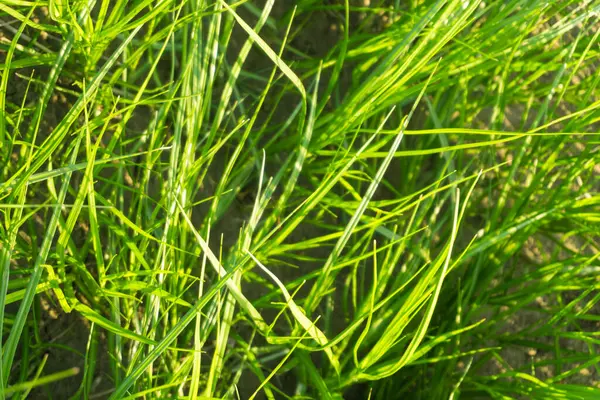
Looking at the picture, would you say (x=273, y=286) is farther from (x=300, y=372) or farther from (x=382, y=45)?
(x=382, y=45)

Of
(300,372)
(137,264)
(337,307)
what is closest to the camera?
(137,264)

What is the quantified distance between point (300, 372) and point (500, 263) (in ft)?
0.79

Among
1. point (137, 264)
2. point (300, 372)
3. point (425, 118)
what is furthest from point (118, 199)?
point (425, 118)

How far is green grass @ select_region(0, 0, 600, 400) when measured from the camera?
60 cm

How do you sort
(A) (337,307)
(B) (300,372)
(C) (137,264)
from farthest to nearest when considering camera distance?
(A) (337,307), (B) (300,372), (C) (137,264)

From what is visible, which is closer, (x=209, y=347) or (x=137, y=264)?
(x=137, y=264)

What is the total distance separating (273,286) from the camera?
0.76 meters

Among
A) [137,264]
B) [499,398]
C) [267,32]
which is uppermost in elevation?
[267,32]

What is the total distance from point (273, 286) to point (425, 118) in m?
0.30

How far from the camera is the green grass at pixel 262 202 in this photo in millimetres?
600

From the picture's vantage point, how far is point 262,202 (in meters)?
0.65

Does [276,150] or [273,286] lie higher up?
[276,150]

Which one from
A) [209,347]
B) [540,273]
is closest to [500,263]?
[540,273]

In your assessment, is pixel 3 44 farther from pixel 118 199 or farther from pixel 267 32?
pixel 267 32
